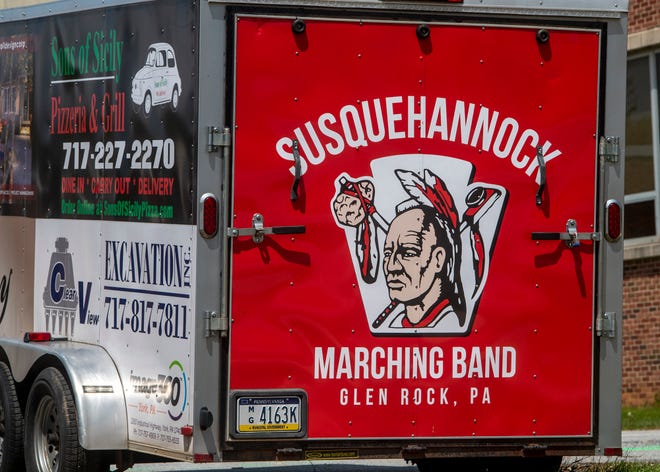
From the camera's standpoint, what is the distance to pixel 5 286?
32.1ft

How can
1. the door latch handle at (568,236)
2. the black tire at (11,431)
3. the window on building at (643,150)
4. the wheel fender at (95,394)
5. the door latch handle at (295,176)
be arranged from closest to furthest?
1. the door latch handle at (295,176)
2. the door latch handle at (568,236)
3. the wheel fender at (95,394)
4. the black tire at (11,431)
5. the window on building at (643,150)

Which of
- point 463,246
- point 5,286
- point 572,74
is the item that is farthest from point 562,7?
point 5,286

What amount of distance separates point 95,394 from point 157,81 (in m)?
1.74

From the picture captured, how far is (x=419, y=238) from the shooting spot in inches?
307

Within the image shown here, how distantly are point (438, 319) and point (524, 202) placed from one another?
782mm

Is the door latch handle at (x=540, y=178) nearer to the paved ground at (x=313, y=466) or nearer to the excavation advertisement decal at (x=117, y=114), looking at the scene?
the excavation advertisement decal at (x=117, y=114)

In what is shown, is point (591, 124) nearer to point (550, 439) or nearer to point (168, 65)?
point (550, 439)

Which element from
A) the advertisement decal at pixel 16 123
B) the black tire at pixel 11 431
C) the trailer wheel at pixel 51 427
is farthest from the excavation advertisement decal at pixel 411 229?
the advertisement decal at pixel 16 123

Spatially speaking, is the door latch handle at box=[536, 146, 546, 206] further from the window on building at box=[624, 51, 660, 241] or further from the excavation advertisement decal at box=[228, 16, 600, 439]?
the window on building at box=[624, 51, 660, 241]

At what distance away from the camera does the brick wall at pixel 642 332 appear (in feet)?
61.9

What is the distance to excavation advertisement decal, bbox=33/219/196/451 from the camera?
7.69m

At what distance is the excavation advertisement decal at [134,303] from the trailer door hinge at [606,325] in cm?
220

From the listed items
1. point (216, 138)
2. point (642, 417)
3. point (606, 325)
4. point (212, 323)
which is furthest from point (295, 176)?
point (642, 417)

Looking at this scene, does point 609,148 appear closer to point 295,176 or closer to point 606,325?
point 606,325
